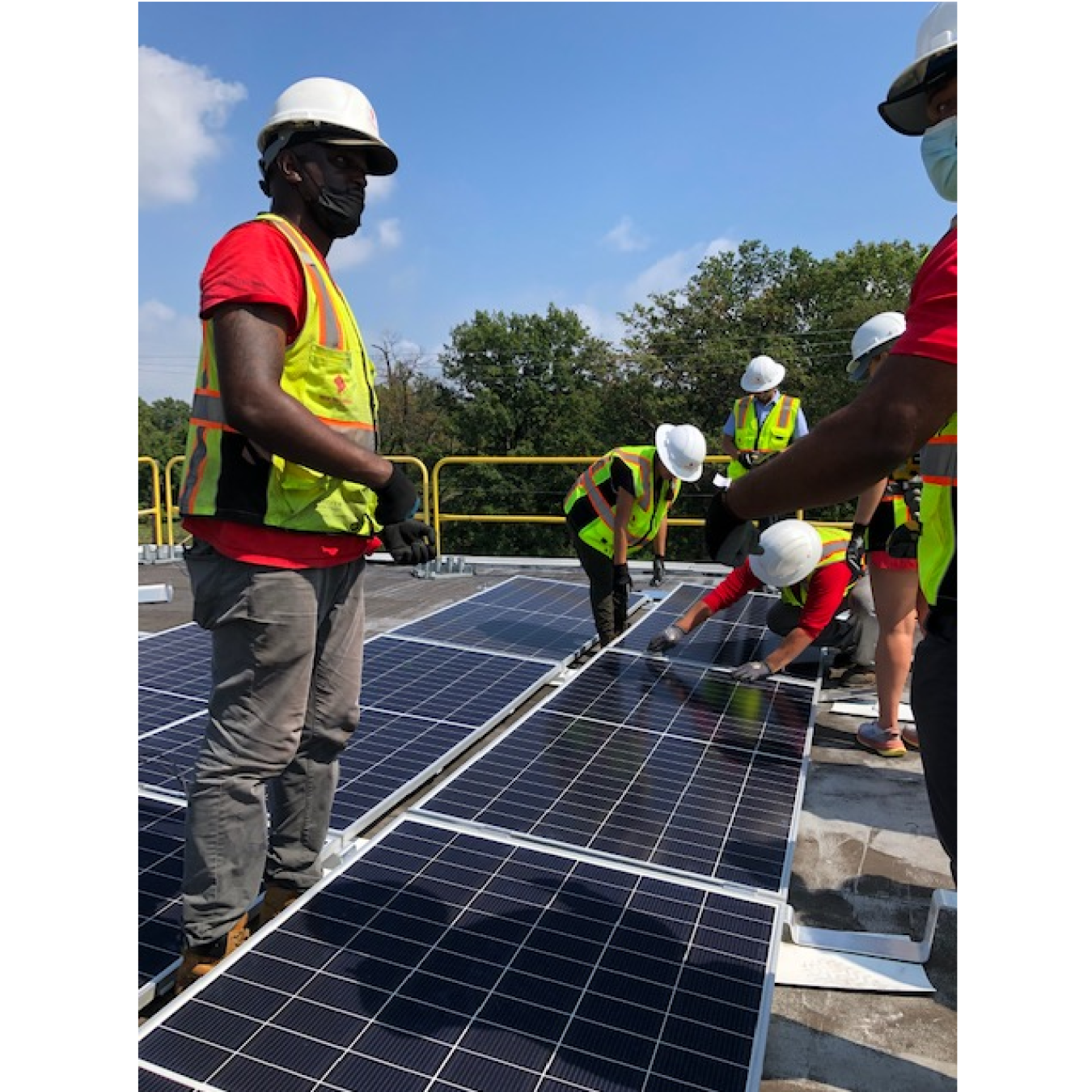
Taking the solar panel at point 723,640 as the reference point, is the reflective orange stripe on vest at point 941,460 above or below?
above

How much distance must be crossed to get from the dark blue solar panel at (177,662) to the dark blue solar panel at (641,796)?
2.00m

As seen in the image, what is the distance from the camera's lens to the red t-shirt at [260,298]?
217cm

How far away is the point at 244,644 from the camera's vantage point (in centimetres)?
238

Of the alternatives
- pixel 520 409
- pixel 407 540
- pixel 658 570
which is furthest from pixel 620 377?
pixel 407 540

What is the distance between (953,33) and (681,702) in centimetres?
335

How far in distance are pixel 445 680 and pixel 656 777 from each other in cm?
170

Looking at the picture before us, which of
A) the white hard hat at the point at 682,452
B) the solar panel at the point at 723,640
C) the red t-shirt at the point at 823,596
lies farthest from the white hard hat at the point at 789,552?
the white hard hat at the point at 682,452

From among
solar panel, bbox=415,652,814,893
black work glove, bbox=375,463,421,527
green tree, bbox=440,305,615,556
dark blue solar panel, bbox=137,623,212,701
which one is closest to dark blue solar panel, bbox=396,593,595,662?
solar panel, bbox=415,652,814,893

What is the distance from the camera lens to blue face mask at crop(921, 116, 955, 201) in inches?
63.7

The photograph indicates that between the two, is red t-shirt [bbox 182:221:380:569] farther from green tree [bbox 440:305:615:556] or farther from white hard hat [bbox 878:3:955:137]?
A: green tree [bbox 440:305:615:556]

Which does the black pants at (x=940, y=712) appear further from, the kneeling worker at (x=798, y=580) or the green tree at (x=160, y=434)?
the green tree at (x=160, y=434)

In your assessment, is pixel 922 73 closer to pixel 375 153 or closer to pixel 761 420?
pixel 375 153

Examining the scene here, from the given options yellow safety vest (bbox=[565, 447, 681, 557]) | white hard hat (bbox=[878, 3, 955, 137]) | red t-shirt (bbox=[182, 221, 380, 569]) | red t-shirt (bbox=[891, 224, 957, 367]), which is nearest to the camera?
red t-shirt (bbox=[891, 224, 957, 367])

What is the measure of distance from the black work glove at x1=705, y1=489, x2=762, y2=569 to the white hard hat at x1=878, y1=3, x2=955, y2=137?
0.87m
